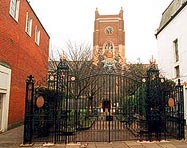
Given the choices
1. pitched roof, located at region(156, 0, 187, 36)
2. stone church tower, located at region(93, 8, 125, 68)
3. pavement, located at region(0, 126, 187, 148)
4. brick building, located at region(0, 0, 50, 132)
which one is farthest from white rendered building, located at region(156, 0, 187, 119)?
stone church tower, located at region(93, 8, 125, 68)

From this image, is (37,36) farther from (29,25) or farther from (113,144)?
(113,144)

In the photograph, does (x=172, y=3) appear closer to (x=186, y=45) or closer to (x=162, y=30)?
(x=162, y=30)

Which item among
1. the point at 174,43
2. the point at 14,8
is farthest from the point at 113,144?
the point at 174,43

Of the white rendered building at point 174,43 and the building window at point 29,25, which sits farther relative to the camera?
the building window at point 29,25

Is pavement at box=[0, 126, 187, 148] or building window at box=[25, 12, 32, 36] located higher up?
building window at box=[25, 12, 32, 36]

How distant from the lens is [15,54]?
14.9m

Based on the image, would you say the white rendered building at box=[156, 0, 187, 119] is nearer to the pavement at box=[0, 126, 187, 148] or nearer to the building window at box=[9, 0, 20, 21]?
the pavement at box=[0, 126, 187, 148]

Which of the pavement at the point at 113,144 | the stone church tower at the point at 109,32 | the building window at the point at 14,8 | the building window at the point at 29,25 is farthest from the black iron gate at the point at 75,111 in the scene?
the stone church tower at the point at 109,32

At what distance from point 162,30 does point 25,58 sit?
12918 mm

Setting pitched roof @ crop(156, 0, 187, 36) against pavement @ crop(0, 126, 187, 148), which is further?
pitched roof @ crop(156, 0, 187, 36)

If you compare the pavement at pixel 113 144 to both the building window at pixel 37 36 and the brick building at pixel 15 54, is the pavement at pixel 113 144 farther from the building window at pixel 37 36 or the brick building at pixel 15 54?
the building window at pixel 37 36

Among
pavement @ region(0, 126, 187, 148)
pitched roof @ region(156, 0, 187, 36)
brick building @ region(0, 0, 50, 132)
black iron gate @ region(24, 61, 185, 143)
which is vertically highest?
pitched roof @ region(156, 0, 187, 36)

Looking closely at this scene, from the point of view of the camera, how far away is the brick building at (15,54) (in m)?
12.8

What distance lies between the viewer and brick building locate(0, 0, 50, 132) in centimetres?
1285
